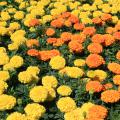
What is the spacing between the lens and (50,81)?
507 cm

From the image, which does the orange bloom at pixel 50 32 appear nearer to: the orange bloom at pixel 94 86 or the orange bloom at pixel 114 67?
the orange bloom at pixel 114 67

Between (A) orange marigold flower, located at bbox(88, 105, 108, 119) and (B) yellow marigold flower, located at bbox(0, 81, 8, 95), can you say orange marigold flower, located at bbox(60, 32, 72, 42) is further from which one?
(A) orange marigold flower, located at bbox(88, 105, 108, 119)

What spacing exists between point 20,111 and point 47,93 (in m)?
0.33

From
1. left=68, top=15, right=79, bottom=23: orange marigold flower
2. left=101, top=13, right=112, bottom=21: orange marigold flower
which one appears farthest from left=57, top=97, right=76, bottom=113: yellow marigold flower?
left=101, top=13, right=112, bottom=21: orange marigold flower

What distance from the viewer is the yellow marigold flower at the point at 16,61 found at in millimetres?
5316

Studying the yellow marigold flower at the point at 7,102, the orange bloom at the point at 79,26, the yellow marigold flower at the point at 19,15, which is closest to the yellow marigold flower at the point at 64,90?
the yellow marigold flower at the point at 7,102

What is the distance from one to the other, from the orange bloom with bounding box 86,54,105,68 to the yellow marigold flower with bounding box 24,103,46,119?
0.99 meters

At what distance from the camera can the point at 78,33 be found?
20.8ft

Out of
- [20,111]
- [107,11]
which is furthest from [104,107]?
[107,11]

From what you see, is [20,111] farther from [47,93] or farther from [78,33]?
[78,33]

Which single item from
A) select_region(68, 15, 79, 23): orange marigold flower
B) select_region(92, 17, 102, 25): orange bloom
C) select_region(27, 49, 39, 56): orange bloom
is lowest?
select_region(27, 49, 39, 56): orange bloom

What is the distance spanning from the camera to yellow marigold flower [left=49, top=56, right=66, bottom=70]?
5371 millimetres

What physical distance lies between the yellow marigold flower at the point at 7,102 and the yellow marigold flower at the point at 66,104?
456 millimetres

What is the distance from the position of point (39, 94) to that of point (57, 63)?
737 mm
